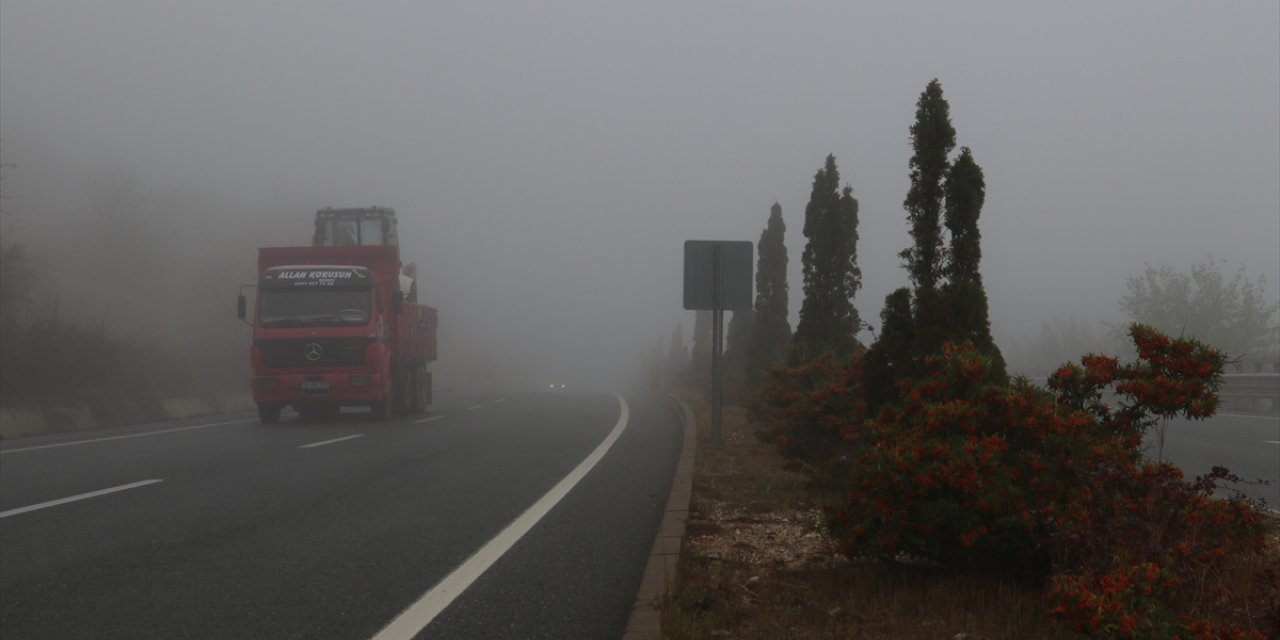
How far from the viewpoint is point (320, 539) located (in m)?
7.01

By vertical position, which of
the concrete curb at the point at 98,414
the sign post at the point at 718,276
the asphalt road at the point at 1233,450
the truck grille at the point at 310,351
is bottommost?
the concrete curb at the point at 98,414

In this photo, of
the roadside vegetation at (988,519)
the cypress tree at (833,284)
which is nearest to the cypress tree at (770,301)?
the cypress tree at (833,284)

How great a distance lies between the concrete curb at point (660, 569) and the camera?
4.38 metres

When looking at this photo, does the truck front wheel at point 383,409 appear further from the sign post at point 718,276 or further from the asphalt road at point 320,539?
the sign post at point 718,276

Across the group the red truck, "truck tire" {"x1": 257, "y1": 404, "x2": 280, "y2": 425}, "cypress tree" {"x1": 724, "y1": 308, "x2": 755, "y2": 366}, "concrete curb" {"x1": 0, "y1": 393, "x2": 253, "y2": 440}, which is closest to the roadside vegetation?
the red truck

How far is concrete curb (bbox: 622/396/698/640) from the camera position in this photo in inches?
172

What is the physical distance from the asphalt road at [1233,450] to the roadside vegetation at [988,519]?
2.68m

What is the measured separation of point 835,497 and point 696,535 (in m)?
1.99

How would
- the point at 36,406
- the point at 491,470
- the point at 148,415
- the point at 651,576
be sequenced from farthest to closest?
the point at 148,415, the point at 36,406, the point at 491,470, the point at 651,576

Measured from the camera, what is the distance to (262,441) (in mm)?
15227

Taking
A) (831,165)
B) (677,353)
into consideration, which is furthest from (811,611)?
(677,353)

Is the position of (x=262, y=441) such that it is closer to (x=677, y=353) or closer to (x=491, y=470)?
(x=491, y=470)

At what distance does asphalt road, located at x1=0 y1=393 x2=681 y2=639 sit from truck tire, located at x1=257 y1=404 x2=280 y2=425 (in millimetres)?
6220

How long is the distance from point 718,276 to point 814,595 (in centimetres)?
888
